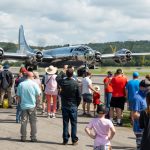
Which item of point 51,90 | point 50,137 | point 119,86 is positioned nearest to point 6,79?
point 51,90

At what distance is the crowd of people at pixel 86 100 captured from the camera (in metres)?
7.38

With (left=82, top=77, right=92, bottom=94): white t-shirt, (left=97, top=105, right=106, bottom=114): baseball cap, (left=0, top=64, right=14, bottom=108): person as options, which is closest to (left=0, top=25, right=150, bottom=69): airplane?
(left=0, top=64, right=14, bottom=108): person

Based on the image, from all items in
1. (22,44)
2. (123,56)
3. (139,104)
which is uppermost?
(22,44)

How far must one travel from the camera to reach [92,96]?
53.7ft

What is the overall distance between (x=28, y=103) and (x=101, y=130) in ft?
13.8

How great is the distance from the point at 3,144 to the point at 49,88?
4917 millimetres

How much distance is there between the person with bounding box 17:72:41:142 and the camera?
37.1 ft

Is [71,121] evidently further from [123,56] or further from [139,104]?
[123,56]

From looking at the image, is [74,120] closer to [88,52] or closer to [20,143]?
[20,143]

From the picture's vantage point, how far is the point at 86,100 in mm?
16125

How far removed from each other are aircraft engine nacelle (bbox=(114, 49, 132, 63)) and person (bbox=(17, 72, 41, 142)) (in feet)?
132

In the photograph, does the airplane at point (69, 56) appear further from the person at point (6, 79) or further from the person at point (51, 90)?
the person at point (51, 90)

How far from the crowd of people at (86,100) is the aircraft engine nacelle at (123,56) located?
3337 cm

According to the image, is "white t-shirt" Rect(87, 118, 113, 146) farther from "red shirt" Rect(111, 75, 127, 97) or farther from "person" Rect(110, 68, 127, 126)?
"red shirt" Rect(111, 75, 127, 97)
